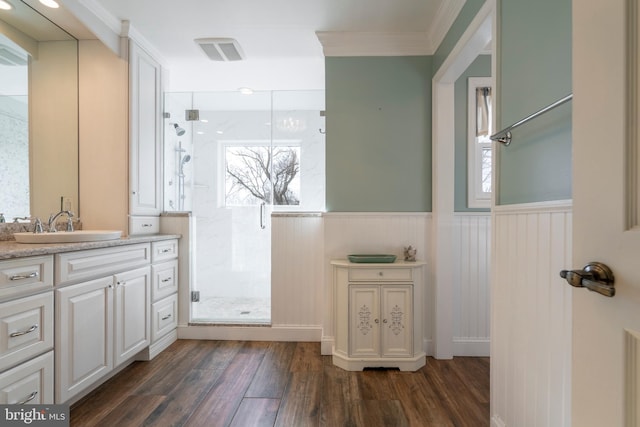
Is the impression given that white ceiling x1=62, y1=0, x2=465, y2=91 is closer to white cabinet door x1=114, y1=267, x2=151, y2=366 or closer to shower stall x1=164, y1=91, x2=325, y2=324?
shower stall x1=164, y1=91, x2=325, y2=324

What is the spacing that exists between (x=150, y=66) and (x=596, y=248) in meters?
3.14

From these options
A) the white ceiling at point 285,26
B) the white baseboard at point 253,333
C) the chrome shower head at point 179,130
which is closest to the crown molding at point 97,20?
the white ceiling at point 285,26

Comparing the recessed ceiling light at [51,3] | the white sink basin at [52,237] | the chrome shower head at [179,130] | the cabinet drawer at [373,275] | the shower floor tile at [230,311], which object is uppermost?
the recessed ceiling light at [51,3]

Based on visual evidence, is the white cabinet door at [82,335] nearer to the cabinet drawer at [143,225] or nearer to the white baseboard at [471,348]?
the cabinet drawer at [143,225]

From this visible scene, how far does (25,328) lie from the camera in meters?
1.44

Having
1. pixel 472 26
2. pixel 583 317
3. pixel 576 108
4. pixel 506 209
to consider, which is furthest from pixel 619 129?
pixel 472 26

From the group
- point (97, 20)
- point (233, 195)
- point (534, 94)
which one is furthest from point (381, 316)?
point (97, 20)

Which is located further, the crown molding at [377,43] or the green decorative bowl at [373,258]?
the crown molding at [377,43]

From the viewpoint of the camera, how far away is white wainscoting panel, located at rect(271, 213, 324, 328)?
109 inches

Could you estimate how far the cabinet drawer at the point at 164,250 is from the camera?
2.47 m

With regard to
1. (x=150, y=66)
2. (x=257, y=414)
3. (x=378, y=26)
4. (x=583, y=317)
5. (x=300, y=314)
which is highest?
(x=378, y=26)

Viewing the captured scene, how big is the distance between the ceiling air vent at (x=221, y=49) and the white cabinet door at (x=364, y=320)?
2136 millimetres

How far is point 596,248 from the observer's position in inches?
23.5

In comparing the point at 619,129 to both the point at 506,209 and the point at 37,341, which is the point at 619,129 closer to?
the point at 506,209
